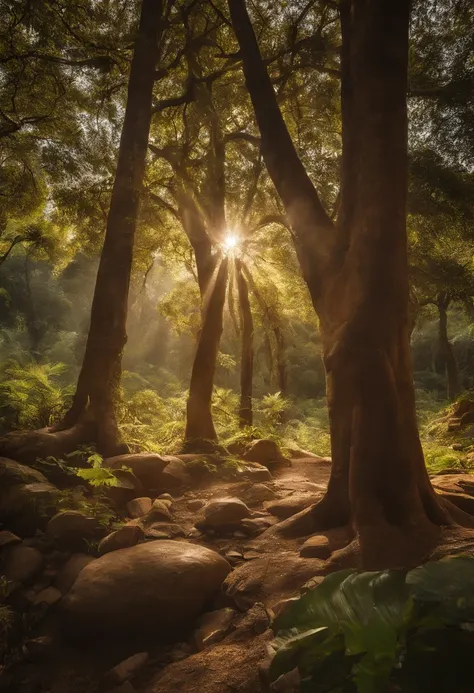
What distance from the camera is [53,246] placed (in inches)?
593

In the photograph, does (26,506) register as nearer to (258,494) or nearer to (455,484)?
(258,494)

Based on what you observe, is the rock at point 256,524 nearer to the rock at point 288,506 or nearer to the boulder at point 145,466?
the rock at point 288,506

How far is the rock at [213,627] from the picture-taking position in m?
2.66

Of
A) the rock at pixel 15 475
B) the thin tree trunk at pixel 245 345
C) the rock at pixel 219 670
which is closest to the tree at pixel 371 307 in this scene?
the rock at pixel 219 670

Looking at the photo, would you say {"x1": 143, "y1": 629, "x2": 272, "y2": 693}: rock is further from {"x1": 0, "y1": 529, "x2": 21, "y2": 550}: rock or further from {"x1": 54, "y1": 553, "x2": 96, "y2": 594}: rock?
{"x1": 0, "y1": 529, "x2": 21, "y2": 550}: rock

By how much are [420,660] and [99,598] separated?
2.59 meters

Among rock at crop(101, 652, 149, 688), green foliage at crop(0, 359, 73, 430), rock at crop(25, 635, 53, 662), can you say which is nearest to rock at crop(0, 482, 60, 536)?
rock at crop(25, 635, 53, 662)

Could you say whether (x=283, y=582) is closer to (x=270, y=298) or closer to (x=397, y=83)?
(x=397, y=83)

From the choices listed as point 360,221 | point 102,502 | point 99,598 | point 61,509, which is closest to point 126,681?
point 99,598

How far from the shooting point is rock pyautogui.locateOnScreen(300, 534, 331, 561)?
3.48 meters

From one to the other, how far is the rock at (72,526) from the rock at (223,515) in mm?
1121

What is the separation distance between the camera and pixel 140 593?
2895 millimetres

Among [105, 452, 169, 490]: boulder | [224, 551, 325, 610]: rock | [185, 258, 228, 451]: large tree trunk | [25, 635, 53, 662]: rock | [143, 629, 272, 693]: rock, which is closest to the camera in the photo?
[143, 629, 272, 693]: rock

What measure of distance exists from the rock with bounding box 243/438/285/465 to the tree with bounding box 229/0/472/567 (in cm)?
388
